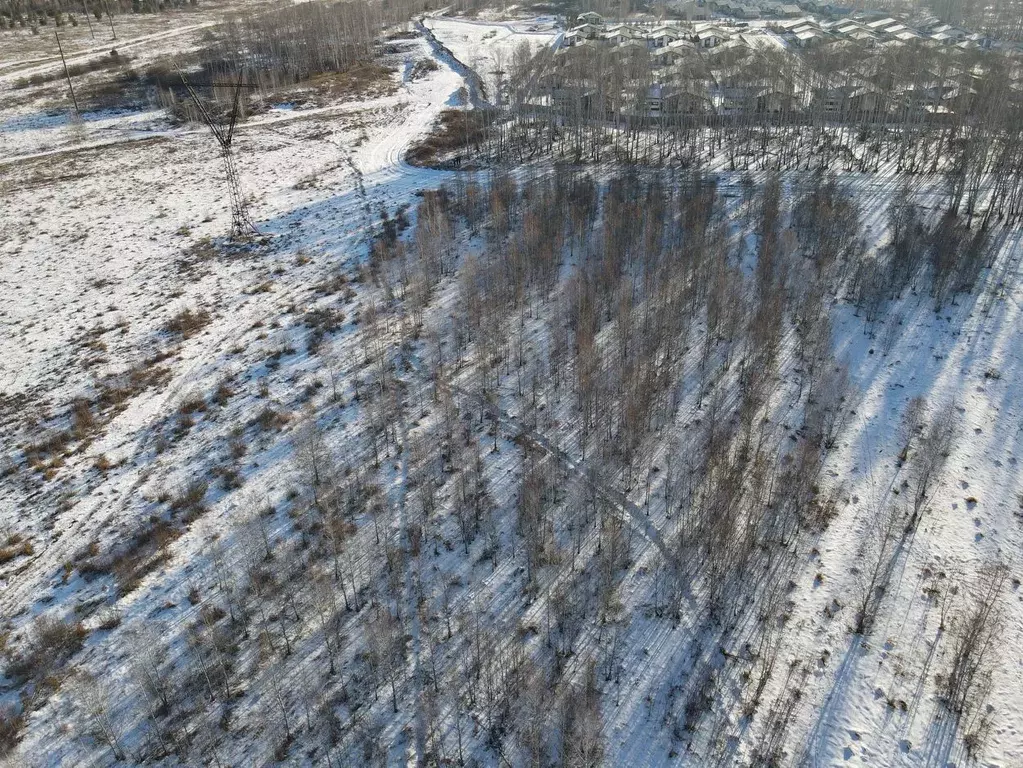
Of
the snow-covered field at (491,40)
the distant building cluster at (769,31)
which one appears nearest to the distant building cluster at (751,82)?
the distant building cluster at (769,31)

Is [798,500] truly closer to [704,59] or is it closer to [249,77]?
[704,59]

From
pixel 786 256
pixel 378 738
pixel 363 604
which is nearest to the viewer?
pixel 378 738

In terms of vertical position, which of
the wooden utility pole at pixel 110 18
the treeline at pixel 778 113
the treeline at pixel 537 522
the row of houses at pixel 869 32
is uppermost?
the wooden utility pole at pixel 110 18

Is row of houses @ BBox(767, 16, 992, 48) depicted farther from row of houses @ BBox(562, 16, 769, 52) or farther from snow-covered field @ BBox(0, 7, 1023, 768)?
snow-covered field @ BBox(0, 7, 1023, 768)

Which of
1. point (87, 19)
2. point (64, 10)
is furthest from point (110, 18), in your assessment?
point (64, 10)

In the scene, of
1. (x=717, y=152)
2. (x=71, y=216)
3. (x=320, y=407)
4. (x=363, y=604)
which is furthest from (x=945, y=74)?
(x=71, y=216)

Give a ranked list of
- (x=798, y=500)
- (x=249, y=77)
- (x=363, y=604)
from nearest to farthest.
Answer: (x=363, y=604)
(x=798, y=500)
(x=249, y=77)

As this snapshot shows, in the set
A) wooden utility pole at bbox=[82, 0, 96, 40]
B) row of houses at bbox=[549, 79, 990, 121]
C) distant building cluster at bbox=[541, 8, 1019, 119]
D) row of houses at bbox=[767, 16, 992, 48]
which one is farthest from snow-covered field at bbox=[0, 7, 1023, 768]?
wooden utility pole at bbox=[82, 0, 96, 40]

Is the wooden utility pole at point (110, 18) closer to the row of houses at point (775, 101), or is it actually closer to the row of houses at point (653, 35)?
the row of houses at point (653, 35)

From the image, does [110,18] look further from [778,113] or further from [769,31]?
[778,113]
